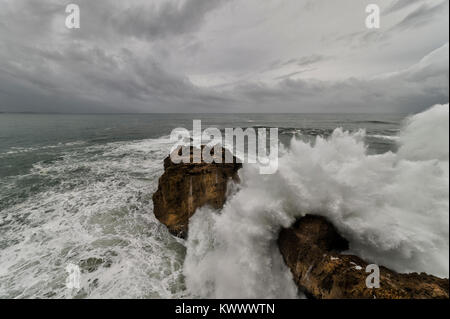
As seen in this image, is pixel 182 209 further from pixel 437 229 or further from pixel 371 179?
pixel 437 229

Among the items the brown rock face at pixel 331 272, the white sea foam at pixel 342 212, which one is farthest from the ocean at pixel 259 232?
the brown rock face at pixel 331 272

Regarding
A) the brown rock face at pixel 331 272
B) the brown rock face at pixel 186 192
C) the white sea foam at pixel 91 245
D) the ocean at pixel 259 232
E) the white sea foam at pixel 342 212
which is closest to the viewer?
the brown rock face at pixel 331 272

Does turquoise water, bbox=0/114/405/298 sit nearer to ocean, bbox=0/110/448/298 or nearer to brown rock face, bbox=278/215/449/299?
ocean, bbox=0/110/448/298

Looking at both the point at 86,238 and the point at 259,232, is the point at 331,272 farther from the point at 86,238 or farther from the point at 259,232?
the point at 86,238

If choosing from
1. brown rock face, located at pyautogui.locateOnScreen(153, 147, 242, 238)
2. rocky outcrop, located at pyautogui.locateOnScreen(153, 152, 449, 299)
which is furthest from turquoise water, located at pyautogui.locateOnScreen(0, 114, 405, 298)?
rocky outcrop, located at pyautogui.locateOnScreen(153, 152, 449, 299)

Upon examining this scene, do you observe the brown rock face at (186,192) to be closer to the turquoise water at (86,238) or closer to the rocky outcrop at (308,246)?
the rocky outcrop at (308,246)

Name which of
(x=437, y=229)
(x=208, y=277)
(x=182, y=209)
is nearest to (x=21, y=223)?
(x=182, y=209)
